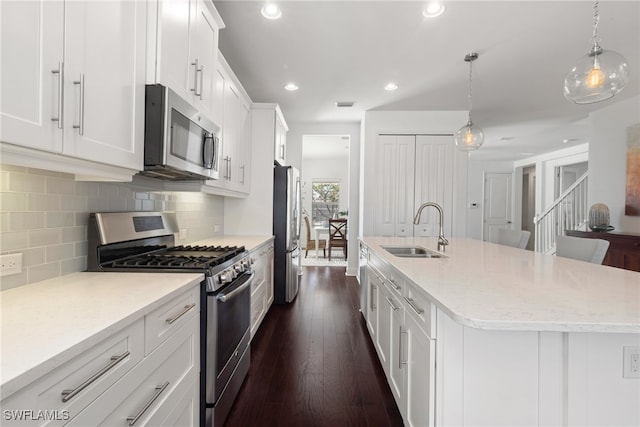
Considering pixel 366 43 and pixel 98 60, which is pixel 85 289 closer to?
pixel 98 60

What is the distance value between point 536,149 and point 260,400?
7.99 metres

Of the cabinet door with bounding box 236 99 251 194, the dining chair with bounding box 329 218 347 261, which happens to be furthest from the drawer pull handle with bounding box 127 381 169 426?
the dining chair with bounding box 329 218 347 261

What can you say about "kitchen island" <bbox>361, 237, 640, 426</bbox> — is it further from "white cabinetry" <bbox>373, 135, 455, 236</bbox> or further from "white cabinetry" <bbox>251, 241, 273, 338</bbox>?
"white cabinetry" <bbox>373, 135, 455, 236</bbox>

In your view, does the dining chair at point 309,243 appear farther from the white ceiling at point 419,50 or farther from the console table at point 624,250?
the console table at point 624,250

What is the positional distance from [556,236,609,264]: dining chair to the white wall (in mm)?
2508

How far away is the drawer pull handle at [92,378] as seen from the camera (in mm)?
682

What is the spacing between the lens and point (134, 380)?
92 cm

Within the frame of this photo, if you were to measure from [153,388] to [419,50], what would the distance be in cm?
321

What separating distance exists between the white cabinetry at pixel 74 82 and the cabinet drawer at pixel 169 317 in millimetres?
606

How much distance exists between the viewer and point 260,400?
184 cm

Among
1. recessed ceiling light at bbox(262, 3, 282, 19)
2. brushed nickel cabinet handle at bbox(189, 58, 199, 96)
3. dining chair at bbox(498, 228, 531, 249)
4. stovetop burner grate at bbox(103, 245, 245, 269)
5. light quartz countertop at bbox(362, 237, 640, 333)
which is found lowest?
light quartz countertop at bbox(362, 237, 640, 333)

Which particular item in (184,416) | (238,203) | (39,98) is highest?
(39,98)

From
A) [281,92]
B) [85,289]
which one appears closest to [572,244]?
[85,289]

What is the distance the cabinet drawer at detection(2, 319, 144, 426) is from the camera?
1.98 ft
